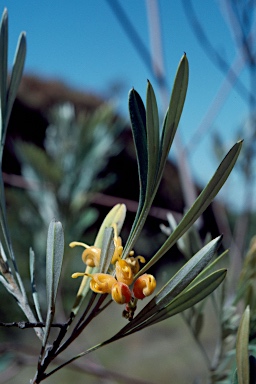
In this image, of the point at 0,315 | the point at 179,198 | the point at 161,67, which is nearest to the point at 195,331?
the point at 161,67

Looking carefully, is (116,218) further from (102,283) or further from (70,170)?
(70,170)

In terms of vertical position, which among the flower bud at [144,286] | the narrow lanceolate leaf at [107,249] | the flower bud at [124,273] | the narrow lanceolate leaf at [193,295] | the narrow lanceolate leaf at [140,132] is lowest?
the narrow lanceolate leaf at [193,295]

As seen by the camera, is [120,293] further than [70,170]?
No

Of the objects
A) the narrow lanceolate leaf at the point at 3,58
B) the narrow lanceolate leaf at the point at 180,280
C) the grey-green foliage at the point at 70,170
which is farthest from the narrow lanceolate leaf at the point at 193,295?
the grey-green foliage at the point at 70,170

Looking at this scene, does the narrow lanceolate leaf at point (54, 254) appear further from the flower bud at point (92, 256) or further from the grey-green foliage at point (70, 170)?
the grey-green foliage at point (70, 170)

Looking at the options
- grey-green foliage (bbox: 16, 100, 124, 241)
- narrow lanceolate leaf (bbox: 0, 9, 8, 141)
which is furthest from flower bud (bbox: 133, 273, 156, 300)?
grey-green foliage (bbox: 16, 100, 124, 241)

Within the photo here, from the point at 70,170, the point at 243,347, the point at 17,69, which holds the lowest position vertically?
the point at 243,347

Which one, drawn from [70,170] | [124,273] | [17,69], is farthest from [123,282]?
[70,170]
